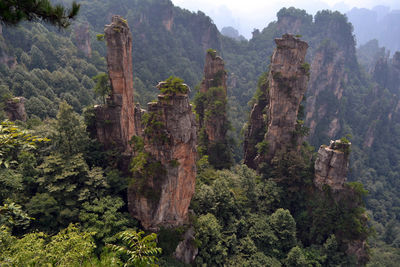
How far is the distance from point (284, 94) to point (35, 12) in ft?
88.1

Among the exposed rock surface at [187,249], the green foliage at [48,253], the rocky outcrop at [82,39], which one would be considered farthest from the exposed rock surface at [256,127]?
the rocky outcrop at [82,39]

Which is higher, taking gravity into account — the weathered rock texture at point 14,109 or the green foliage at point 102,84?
the green foliage at point 102,84

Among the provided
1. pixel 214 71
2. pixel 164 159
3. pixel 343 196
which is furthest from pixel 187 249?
pixel 214 71

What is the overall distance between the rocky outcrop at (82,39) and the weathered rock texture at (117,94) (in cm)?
4854

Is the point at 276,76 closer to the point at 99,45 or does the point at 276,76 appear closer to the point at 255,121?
the point at 255,121

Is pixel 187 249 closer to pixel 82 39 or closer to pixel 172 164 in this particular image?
pixel 172 164

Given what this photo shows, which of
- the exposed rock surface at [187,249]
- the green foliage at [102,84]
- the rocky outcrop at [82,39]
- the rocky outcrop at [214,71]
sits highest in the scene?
the rocky outcrop at [82,39]

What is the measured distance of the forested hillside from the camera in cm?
1518

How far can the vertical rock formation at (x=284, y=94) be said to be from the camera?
2750cm

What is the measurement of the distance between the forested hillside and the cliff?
0.49 metres

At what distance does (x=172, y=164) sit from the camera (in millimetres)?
17156

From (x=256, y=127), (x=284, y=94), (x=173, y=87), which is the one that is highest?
(x=284, y=94)

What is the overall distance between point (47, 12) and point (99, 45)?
8247 cm

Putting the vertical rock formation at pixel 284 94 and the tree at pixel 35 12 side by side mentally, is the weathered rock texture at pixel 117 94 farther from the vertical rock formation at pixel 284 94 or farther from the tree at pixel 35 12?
the tree at pixel 35 12
